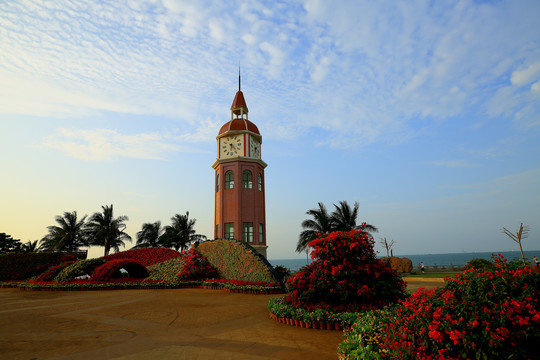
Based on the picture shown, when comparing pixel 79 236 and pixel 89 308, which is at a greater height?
pixel 79 236

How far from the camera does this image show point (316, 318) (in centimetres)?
793

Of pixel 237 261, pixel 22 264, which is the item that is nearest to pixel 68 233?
pixel 22 264

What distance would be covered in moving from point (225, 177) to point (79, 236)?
82.1 feet

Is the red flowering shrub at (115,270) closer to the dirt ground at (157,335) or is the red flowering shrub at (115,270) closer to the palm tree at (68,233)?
the dirt ground at (157,335)

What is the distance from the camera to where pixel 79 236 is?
131ft

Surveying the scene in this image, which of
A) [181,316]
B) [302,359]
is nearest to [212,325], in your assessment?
[181,316]

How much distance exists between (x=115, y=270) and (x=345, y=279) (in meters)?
17.3

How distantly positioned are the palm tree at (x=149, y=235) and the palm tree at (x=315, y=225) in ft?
71.9

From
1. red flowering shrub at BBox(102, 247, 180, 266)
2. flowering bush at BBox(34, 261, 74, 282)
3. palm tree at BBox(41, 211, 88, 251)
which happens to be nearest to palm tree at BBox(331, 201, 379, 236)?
red flowering shrub at BBox(102, 247, 180, 266)

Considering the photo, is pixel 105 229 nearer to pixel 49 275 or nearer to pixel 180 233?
pixel 180 233

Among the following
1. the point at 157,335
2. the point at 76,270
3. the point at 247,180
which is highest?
the point at 247,180

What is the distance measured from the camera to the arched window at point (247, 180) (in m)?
26.8

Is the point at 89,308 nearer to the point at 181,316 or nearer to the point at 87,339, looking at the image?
the point at 181,316

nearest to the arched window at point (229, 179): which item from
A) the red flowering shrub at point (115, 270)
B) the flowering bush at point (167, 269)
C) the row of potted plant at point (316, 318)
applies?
the flowering bush at point (167, 269)
